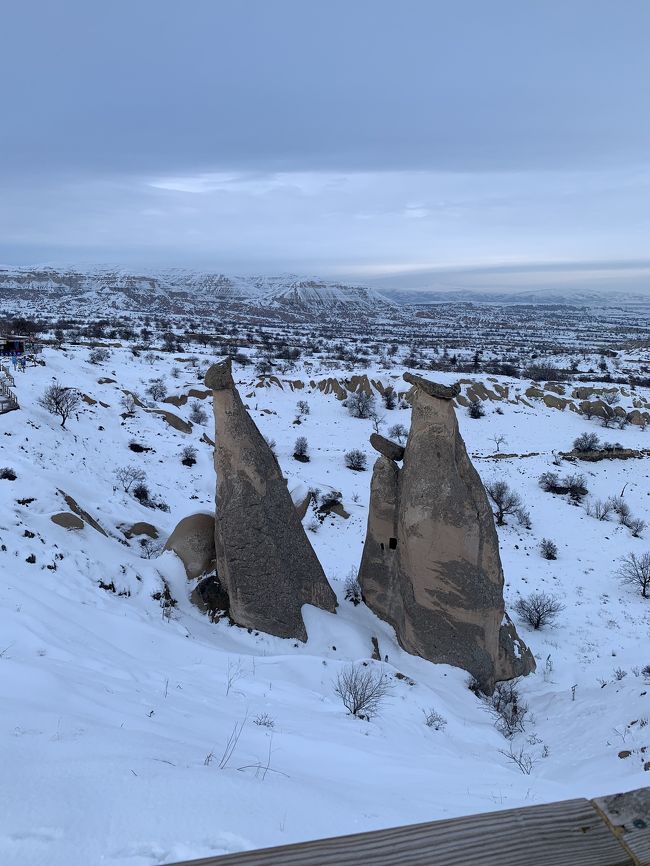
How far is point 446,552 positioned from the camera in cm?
889

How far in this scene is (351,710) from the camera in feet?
21.2

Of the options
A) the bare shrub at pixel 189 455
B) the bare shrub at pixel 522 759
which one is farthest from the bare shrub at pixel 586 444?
the bare shrub at pixel 522 759

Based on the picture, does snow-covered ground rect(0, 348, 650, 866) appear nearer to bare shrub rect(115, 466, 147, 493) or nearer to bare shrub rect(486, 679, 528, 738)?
bare shrub rect(486, 679, 528, 738)

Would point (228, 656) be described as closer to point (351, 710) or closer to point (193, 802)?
point (351, 710)

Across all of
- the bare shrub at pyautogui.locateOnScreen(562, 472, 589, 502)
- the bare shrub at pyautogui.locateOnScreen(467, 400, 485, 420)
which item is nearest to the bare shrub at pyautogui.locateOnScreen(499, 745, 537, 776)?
the bare shrub at pyautogui.locateOnScreen(562, 472, 589, 502)

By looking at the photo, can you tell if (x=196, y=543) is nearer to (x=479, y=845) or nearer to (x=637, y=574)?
(x=479, y=845)

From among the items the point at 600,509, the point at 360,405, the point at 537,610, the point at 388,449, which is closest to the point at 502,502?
the point at 600,509

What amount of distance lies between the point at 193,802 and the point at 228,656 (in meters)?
5.01

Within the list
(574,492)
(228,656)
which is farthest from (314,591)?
(574,492)

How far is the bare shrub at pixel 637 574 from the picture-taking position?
14.9 m

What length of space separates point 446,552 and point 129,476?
43.4 ft

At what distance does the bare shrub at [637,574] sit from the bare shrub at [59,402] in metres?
21.3

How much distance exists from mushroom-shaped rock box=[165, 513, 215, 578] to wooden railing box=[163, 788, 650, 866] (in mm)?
9139

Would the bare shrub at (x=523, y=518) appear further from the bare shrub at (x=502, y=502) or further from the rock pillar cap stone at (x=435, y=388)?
the rock pillar cap stone at (x=435, y=388)
